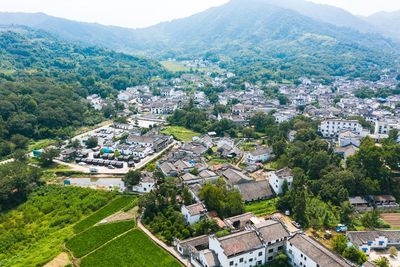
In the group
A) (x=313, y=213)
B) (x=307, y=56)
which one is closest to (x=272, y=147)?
(x=313, y=213)

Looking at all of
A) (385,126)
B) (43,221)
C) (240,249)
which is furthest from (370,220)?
(43,221)

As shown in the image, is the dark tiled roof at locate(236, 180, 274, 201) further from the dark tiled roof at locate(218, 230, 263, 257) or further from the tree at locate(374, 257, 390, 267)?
the tree at locate(374, 257, 390, 267)

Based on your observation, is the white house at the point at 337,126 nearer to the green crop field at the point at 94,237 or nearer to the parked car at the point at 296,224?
the parked car at the point at 296,224

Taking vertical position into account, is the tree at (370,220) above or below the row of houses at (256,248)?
below

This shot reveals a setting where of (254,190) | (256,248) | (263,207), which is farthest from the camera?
(254,190)

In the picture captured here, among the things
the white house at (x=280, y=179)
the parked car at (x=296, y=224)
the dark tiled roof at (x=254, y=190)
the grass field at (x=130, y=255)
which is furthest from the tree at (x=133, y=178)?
the parked car at (x=296, y=224)

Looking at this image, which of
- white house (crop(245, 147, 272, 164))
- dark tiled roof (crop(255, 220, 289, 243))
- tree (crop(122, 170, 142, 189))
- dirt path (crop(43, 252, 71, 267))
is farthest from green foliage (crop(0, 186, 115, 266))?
white house (crop(245, 147, 272, 164))

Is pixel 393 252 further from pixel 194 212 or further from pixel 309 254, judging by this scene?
pixel 194 212
